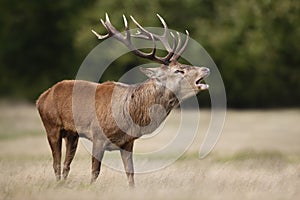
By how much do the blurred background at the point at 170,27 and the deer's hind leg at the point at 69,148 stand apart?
18828mm

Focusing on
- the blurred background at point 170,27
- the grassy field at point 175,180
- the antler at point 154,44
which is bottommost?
the blurred background at point 170,27

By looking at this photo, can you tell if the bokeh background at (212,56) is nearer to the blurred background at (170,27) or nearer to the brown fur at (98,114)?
the blurred background at (170,27)

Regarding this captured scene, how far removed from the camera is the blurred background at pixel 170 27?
32.2 metres

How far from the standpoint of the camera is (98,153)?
1058 centimetres

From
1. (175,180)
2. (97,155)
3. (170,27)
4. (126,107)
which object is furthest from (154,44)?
(170,27)

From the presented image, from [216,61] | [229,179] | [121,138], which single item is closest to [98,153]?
[121,138]

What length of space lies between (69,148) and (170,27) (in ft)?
76.1

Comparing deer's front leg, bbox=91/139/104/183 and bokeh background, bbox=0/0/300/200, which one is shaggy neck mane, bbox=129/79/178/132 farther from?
bokeh background, bbox=0/0/300/200

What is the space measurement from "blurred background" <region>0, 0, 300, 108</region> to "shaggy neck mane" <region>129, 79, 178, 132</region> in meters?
19.0

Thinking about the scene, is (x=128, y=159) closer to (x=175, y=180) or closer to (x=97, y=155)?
(x=97, y=155)

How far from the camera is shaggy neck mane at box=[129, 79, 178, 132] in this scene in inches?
419

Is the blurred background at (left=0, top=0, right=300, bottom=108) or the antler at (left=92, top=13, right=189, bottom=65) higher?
the antler at (left=92, top=13, right=189, bottom=65)

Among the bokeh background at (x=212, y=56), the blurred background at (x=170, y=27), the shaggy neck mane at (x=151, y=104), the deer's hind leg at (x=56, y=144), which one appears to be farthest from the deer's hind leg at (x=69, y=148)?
the blurred background at (x=170, y=27)

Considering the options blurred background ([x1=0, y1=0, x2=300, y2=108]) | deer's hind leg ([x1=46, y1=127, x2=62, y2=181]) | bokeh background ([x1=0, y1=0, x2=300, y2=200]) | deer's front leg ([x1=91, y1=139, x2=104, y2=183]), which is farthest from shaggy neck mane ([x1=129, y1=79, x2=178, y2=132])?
blurred background ([x1=0, y1=0, x2=300, y2=108])
